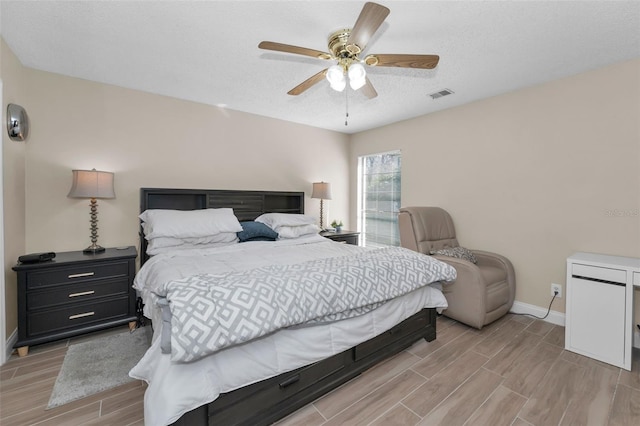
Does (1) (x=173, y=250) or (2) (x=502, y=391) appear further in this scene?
(1) (x=173, y=250)

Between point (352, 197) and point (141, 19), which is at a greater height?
point (141, 19)

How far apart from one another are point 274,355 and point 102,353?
1.79 m

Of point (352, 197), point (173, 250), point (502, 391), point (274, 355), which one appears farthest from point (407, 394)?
point (352, 197)

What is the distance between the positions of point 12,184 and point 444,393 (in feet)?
12.3

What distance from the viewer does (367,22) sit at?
4.85 feet

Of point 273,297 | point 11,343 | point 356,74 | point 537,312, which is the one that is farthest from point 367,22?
point 11,343

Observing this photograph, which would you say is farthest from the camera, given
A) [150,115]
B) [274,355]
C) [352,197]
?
[352,197]

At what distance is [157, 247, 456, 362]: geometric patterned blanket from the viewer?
1181 mm

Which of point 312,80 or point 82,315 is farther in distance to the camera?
point 82,315

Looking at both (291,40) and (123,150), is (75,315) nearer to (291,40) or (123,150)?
(123,150)

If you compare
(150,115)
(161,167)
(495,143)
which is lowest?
(161,167)

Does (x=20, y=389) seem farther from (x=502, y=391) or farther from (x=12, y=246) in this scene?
(x=502, y=391)

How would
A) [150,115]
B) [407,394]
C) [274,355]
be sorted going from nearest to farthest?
1. [274,355]
2. [407,394]
3. [150,115]

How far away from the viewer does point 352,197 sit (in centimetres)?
513
